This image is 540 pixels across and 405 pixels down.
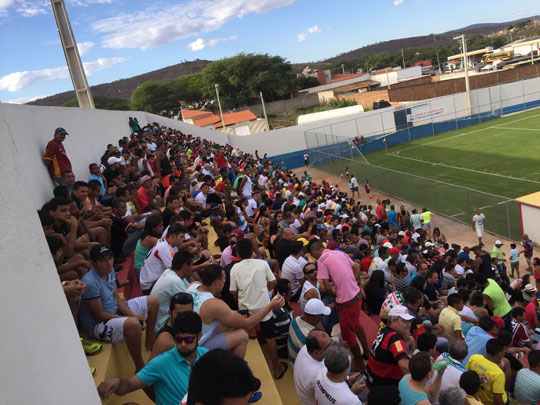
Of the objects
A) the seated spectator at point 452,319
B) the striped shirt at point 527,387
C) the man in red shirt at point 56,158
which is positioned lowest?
the striped shirt at point 527,387

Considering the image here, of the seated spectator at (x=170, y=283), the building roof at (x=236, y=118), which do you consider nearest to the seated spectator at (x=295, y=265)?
the seated spectator at (x=170, y=283)

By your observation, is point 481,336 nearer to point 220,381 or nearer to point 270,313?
point 270,313

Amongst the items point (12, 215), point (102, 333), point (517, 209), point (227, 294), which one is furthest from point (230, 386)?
point (517, 209)

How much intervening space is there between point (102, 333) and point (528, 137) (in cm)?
3602

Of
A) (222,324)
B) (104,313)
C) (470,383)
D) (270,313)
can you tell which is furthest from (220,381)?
(470,383)

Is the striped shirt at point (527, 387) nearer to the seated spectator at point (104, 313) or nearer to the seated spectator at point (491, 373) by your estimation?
the seated spectator at point (491, 373)

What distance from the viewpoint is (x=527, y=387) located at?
5.40m

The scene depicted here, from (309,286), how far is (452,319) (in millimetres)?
2312

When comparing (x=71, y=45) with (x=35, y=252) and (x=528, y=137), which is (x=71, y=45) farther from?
(x=528, y=137)

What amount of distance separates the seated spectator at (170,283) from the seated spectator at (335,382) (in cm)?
168

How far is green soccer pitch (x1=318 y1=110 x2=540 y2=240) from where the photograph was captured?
56.9 ft

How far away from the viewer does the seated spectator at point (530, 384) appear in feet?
17.6

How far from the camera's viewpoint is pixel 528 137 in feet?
109

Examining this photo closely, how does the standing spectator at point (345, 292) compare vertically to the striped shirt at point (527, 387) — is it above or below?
above
